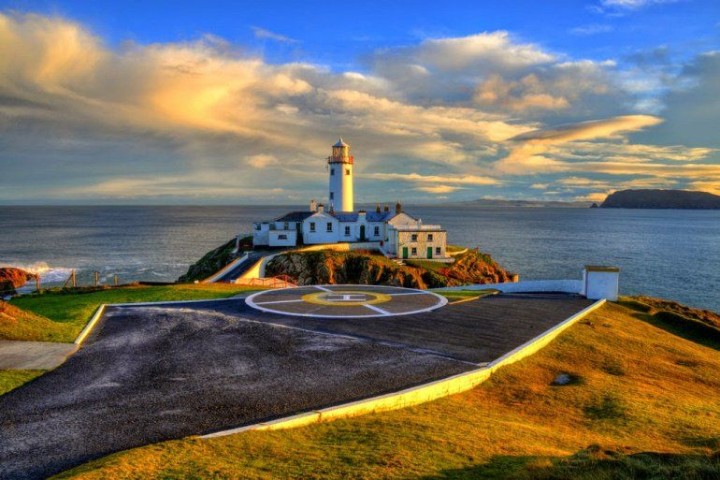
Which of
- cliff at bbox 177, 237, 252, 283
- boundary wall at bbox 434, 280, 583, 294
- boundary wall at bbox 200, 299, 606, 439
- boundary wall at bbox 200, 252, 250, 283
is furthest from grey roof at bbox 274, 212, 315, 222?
boundary wall at bbox 200, 299, 606, 439

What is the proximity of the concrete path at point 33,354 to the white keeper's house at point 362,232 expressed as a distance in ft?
137

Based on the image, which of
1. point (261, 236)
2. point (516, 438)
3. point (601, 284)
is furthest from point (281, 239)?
point (516, 438)

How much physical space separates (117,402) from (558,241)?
111m

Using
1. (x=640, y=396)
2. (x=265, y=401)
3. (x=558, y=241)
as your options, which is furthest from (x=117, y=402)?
(x=558, y=241)

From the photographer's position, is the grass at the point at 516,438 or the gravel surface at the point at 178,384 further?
the gravel surface at the point at 178,384

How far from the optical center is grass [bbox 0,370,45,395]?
11688 mm

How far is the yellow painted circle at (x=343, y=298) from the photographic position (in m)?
23.5

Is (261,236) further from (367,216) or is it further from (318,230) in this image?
(367,216)

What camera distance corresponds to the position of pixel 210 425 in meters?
9.70

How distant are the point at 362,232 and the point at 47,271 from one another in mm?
40778

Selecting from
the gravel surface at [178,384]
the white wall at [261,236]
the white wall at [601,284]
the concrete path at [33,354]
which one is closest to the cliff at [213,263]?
the white wall at [261,236]

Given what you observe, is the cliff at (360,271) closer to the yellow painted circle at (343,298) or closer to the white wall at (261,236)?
the white wall at (261,236)

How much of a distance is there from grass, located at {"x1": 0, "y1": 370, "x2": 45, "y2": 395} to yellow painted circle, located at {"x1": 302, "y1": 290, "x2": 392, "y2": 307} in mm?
12431

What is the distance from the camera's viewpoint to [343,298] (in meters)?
24.9
